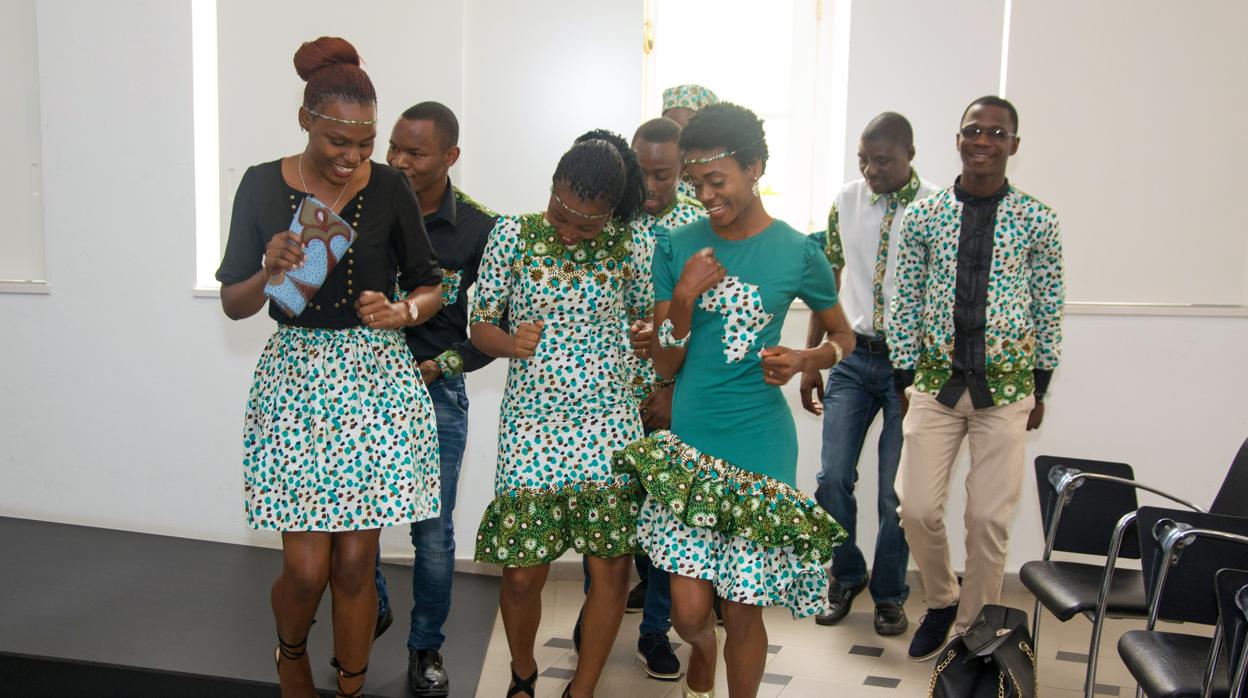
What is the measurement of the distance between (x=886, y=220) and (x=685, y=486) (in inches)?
76.4

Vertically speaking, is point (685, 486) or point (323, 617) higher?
point (685, 486)

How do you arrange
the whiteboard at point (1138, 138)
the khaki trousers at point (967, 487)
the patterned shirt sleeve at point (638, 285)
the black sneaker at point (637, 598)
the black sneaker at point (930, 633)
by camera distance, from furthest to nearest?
the whiteboard at point (1138, 138) < the black sneaker at point (637, 598) < the black sneaker at point (930, 633) < the khaki trousers at point (967, 487) < the patterned shirt sleeve at point (638, 285)

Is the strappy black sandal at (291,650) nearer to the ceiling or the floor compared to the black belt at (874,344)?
nearer to the floor

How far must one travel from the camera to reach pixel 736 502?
2.86 m

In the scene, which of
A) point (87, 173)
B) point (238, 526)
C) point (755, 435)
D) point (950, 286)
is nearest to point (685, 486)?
point (755, 435)

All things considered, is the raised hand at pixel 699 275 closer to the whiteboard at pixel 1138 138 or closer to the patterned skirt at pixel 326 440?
the patterned skirt at pixel 326 440

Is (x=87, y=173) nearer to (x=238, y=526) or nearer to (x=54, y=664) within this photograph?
(x=238, y=526)

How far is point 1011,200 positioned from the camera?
3.85 meters

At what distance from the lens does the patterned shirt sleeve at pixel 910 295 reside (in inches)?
158

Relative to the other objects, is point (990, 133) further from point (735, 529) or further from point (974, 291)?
point (735, 529)

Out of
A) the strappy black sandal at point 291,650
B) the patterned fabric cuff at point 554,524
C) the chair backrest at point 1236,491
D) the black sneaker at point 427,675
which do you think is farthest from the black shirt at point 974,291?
the strappy black sandal at point 291,650

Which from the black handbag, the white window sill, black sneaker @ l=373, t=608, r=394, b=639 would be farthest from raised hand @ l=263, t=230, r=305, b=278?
the white window sill

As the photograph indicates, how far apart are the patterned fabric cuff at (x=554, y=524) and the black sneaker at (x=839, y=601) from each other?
1703 mm

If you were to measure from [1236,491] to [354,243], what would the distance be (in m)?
2.58
